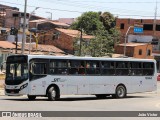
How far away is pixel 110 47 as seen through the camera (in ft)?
285

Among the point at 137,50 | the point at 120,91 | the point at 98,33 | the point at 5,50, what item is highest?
the point at 98,33

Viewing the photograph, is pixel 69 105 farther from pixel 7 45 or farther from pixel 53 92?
pixel 7 45

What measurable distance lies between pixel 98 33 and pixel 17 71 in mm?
62110

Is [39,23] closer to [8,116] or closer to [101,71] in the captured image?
[101,71]

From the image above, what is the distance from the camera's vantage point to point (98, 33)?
286ft

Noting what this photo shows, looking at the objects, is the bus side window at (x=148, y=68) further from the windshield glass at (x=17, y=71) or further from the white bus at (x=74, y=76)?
the windshield glass at (x=17, y=71)

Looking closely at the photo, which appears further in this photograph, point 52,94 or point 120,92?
point 120,92

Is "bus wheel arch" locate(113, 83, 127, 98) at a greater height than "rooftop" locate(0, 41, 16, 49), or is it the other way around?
"rooftop" locate(0, 41, 16, 49)

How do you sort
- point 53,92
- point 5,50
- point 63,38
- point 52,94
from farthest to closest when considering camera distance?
point 63,38, point 5,50, point 53,92, point 52,94

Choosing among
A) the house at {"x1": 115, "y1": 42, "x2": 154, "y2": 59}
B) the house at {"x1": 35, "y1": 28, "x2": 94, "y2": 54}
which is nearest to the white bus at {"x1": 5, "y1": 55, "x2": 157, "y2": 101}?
the house at {"x1": 35, "y1": 28, "x2": 94, "y2": 54}

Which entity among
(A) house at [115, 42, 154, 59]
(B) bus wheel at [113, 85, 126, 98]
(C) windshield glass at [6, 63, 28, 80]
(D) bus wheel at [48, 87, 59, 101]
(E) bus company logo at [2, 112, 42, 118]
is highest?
(C) windshield glass at [6, 63, 28, 80]

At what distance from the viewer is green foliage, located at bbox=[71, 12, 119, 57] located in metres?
80.2

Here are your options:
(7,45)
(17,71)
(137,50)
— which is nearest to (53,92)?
(17,71)

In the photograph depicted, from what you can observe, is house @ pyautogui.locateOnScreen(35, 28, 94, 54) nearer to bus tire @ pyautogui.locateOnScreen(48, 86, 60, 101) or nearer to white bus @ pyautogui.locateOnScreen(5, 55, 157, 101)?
white bus @ pyautogui.locateOnScreen(5, 55, 157, 101)
